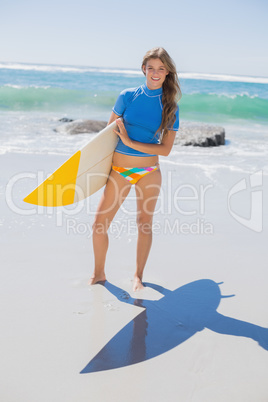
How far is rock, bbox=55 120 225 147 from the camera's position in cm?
831

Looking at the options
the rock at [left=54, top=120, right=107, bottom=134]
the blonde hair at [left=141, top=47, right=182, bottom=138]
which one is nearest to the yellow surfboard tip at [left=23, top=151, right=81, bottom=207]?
the blonde hair at [left=141, top=47, right=182, bottom=138]

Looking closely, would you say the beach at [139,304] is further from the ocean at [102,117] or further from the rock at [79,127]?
the rock at [79,127]

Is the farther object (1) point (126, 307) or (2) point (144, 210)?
(2) point (144, 210)

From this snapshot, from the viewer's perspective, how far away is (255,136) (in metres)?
10.8

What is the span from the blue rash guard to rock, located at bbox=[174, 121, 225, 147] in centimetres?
574

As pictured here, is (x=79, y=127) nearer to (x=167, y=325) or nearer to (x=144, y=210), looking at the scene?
(x=144, y=210)

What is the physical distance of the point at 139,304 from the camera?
2.69m

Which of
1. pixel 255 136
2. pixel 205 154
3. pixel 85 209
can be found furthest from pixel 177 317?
pixel 255 136

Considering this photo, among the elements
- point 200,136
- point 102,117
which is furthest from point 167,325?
point 102,117

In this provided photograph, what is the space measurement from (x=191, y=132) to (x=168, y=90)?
6.27 m

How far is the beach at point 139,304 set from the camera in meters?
1.97

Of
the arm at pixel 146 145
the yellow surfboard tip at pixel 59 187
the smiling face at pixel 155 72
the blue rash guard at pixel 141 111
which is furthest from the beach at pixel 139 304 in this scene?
the smiling face at pixel 155 72

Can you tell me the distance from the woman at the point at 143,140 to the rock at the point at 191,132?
5.66m

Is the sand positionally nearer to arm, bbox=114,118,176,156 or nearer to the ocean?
arm, bbox=114,118,176,156
